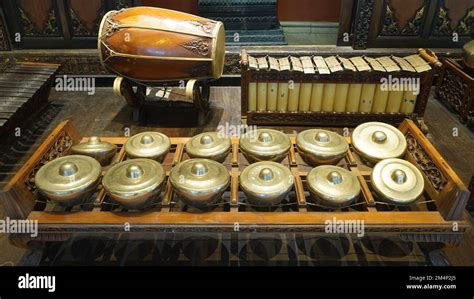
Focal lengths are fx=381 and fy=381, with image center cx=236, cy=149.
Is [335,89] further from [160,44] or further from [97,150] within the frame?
[97,150]

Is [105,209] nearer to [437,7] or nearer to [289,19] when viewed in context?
[437,7]

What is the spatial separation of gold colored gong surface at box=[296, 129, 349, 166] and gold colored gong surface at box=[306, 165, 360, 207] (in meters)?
0.11

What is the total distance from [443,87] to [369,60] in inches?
35.0

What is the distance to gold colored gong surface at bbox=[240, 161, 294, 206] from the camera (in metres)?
1.57

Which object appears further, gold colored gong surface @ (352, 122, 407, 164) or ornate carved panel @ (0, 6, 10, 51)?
ornate carved panel @ (0, 6, 10, 51)

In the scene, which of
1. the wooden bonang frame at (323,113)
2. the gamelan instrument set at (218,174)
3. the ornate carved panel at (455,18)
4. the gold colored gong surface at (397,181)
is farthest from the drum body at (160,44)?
the ornate carved panel at (455,18)

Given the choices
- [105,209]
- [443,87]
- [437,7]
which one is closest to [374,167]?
[105,209]

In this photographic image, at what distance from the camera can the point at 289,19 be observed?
4.75 metres

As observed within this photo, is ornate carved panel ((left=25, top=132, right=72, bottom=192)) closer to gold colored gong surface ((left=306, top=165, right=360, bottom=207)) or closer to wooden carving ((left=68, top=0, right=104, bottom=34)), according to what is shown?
gold colored gong surface ((left=306, top=165, right=360, bottom=207))

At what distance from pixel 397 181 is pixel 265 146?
61 centimetres
